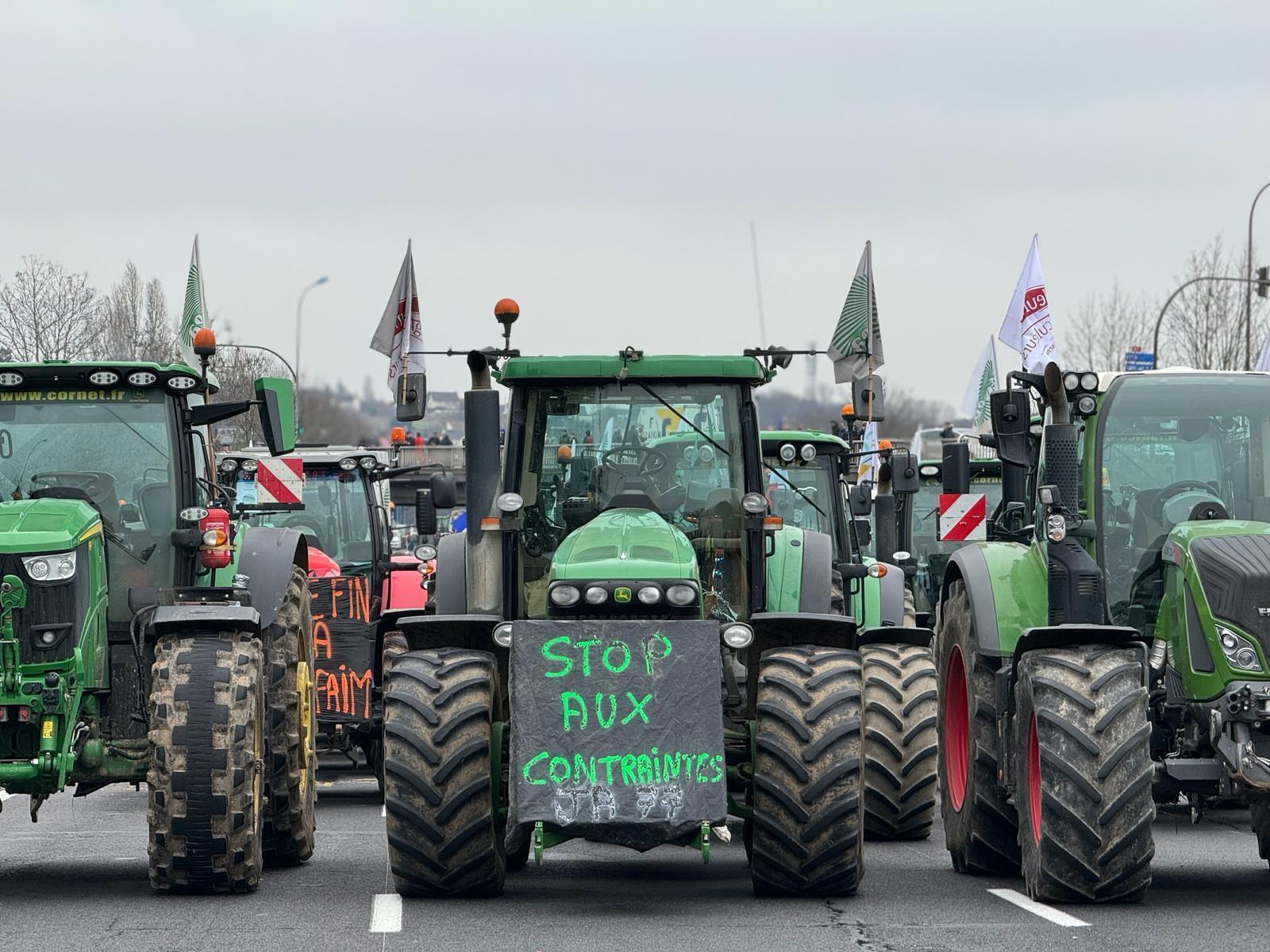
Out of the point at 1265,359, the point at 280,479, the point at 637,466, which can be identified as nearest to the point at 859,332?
the point at 1265,359

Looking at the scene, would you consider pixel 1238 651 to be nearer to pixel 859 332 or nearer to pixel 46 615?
pixel 46 615

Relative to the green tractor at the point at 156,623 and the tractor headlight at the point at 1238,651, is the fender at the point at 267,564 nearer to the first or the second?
the green tractor at the point at 156,623

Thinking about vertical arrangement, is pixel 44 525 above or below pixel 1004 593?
above

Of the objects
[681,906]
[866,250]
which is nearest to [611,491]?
[681,906]

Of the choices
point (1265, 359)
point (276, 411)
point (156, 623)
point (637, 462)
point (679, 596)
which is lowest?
point (156, 623)

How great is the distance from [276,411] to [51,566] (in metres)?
1.46

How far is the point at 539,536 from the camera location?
441 inches

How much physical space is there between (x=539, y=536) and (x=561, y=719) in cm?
167

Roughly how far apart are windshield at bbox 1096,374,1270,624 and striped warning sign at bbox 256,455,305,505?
9.40 metres

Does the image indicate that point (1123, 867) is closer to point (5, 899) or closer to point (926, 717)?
point (926, 717)

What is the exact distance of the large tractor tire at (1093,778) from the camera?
9500 mm

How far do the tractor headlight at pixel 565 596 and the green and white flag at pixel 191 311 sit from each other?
1056 cm

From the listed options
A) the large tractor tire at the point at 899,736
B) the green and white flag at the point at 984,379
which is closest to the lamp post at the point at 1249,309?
the green and white flag at the point at 984,379

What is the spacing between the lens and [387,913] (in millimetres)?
9977
